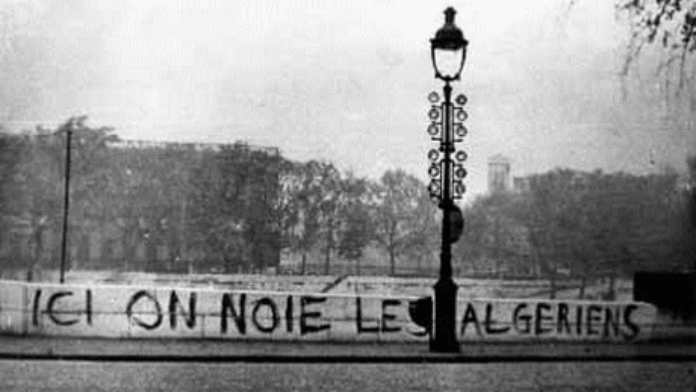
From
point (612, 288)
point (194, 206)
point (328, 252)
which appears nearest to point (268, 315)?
point (612, 288)

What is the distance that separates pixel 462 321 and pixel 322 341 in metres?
2.70

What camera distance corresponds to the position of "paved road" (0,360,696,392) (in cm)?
1184

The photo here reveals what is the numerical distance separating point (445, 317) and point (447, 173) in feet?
7.55

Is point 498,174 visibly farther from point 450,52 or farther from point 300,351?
point 300,351

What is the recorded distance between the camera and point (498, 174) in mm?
58562

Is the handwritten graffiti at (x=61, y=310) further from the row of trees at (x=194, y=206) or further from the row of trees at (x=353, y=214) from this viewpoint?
the row of trees at (x=194, y=206)

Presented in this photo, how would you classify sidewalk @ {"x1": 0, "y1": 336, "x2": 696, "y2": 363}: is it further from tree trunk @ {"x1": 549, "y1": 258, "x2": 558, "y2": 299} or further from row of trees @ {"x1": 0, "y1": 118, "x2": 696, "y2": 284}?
row of trees @ {"x1": 0, "y1": 118, "x2": 696, "y2": 284}

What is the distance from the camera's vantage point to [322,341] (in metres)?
19.1

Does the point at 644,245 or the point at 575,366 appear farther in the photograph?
the point at 644,245

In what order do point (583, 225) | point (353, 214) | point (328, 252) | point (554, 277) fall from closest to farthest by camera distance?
1. point (554, 277)
2. point (583, 225)
3. point (328, 252)
4. point (353, 214)

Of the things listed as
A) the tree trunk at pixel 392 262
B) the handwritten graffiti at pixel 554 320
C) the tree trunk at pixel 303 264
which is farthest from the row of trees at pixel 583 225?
the handwritten graffiti at pixel 554 320

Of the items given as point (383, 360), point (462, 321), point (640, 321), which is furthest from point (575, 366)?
point (640, 321)

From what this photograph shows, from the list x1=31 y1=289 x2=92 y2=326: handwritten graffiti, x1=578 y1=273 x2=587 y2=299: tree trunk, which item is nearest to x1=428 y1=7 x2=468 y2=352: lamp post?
x1=31 y1=289 x2=92 y2=326: handwritten graffiti

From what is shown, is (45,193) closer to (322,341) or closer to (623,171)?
(623,171)
